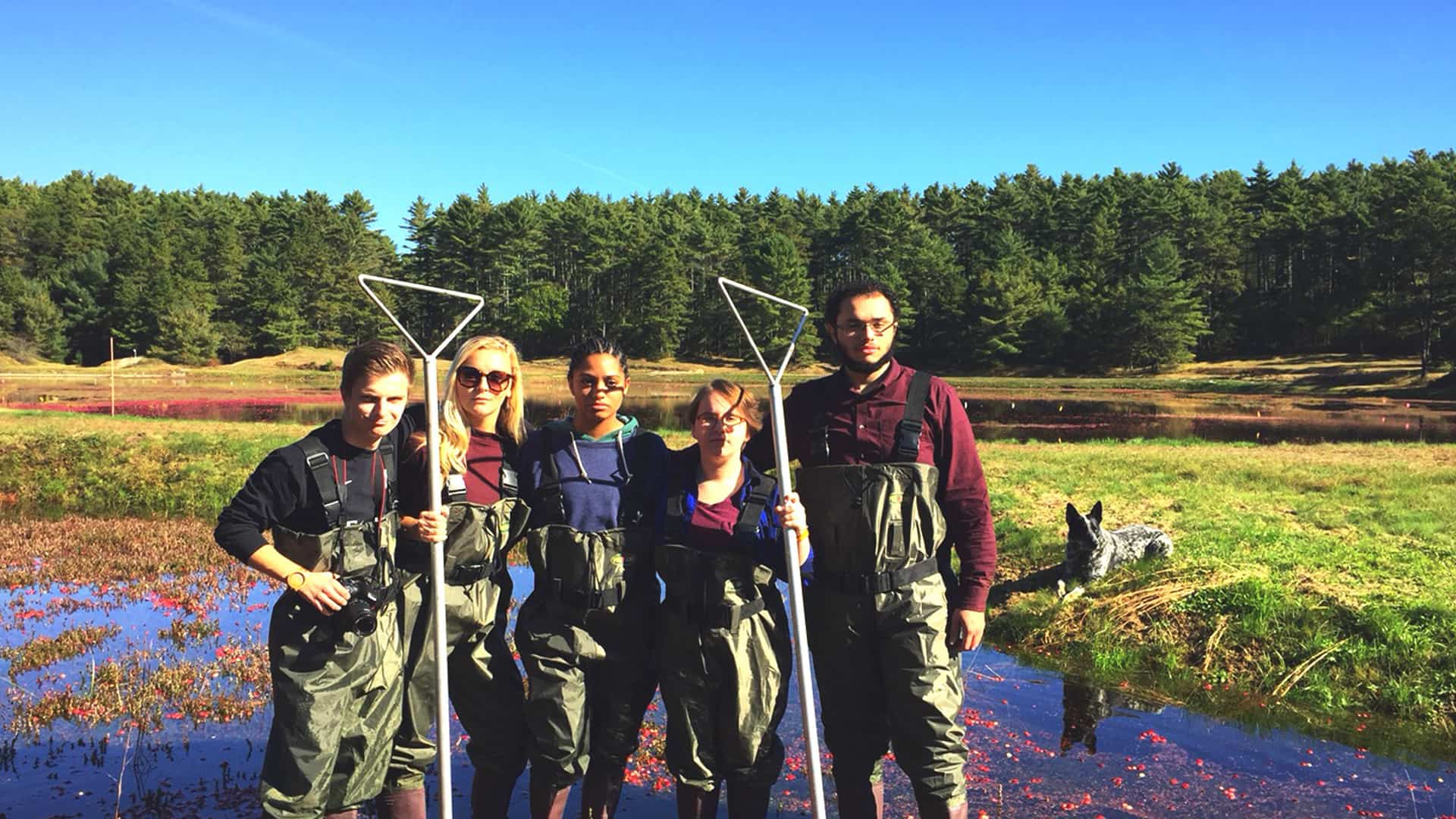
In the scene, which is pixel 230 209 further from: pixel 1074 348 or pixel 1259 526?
pixel 1259 526

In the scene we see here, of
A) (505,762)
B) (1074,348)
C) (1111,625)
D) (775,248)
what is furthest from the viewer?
(775,248)

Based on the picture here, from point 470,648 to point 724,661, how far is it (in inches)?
52.0

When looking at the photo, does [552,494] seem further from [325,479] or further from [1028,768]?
[1028,768]

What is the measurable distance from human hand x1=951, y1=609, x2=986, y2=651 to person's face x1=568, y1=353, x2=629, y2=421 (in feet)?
6.53

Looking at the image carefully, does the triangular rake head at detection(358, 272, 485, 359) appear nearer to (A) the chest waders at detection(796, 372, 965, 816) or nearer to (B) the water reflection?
(A) the chest waders at detection(796, 372, 965, 816)

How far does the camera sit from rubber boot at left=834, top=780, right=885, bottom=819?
14.8 feet

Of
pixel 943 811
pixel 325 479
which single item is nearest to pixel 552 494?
pixel 325 479

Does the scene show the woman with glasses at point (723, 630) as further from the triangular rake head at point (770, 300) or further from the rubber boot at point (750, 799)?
the triangular rake head at point (770, 300)

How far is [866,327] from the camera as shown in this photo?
4344 mm

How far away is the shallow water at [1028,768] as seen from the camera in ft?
19.3

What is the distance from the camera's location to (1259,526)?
12398mm

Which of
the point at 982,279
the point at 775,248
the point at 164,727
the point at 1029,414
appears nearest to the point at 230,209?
the point at 775,248

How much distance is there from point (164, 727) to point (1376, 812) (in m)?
8.69

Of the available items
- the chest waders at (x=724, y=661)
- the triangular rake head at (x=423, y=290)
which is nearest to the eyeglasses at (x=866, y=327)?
the chest waders at (x=724, y=661)
